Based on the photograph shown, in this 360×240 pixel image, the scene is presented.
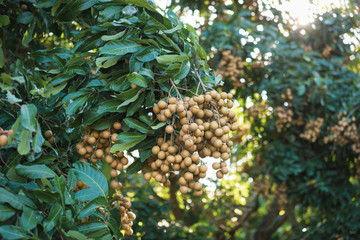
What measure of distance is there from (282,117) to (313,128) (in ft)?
1.14

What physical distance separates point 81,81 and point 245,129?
317 centimetres

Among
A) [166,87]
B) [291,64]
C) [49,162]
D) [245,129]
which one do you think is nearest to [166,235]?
[245,129]

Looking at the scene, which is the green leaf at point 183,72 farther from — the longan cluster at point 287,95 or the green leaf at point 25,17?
the longan cluster at point 287,95

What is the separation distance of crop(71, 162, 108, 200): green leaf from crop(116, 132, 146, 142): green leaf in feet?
0.61

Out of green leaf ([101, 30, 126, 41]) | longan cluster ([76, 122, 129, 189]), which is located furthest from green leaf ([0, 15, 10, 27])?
longan cluster ([76, 122, 129, 189])

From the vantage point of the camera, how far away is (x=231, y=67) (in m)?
3.43

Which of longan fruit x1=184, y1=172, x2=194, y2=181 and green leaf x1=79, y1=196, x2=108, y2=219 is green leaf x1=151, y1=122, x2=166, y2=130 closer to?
longan fruit x1=184, y1=172, x2=194, y2=181

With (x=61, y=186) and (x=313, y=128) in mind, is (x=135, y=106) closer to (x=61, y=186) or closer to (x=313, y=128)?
(x=61, y=186)

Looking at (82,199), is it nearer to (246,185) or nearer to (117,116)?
(117,116)

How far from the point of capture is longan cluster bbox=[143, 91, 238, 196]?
3.74 ft

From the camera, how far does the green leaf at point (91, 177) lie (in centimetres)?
127

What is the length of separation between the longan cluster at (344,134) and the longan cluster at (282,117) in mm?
370

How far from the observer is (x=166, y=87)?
1.24 m

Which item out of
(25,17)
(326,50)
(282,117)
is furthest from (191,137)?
(326,50)
